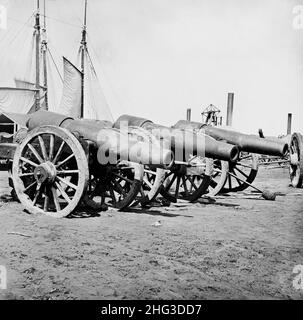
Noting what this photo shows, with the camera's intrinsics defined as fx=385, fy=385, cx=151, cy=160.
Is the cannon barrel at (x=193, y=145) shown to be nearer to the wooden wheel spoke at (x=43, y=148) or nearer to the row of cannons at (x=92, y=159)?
the row of cannons at (x=92, y=159)

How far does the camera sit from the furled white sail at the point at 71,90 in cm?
3309

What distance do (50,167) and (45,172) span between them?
13 centimetres

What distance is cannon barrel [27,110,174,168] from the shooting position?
587 cm

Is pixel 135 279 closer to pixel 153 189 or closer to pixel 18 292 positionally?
pixel 18 292

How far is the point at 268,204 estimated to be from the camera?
8.84m

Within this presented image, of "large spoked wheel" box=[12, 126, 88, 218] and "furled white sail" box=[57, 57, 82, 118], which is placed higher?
"furled white sail" box=[57, 57, 82, 118]

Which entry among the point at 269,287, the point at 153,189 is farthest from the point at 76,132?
the point at 269,287

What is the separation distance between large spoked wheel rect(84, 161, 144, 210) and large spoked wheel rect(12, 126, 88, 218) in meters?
0.63

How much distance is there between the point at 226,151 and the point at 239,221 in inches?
50.5
